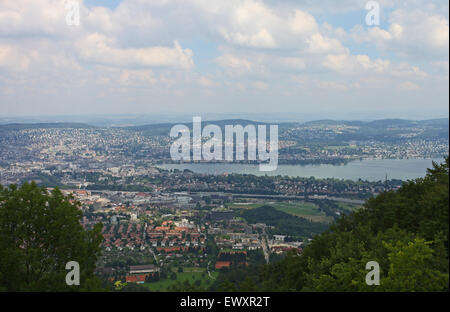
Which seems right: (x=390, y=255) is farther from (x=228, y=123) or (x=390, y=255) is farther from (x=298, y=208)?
(x=228, y=123)

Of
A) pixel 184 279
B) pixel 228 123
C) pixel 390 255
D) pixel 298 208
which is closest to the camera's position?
pixel 390 255

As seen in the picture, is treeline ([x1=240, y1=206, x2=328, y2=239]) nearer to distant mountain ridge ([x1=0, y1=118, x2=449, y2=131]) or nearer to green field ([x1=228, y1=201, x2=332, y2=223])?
green field ([x1=228, y1=201, x2=332, y2=223])

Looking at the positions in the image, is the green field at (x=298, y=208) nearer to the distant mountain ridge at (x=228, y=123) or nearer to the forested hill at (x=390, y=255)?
the forested hill at (x=390, y=255)

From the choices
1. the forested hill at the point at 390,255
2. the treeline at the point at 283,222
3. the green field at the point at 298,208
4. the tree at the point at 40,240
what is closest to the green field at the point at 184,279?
the forested hill at the point at 390,255

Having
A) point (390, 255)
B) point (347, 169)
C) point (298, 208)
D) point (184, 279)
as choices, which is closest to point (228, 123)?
point (347, 169)
